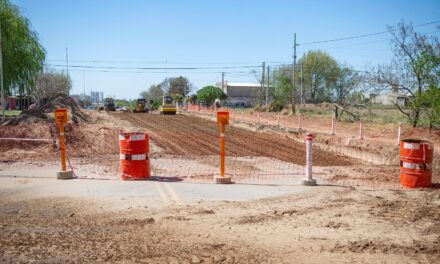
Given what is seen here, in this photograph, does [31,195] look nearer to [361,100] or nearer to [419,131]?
[419,131]

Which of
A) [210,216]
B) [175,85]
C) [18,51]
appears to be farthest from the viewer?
[175,85]

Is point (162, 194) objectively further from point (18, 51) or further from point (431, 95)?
point (18, 51)

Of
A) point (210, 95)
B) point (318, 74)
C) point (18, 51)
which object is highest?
point (318, 74)

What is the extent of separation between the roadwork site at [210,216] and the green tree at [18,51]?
20553 millimetres

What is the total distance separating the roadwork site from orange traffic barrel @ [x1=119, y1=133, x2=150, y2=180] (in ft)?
1.26

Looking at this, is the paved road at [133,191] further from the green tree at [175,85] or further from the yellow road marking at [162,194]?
the green tree at [175,85]

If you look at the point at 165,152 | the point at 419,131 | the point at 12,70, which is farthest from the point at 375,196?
the point at 12,70

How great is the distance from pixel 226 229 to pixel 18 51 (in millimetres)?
30127

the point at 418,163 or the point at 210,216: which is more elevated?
the point at 418,163

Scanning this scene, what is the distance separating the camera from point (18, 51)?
30.7 meters

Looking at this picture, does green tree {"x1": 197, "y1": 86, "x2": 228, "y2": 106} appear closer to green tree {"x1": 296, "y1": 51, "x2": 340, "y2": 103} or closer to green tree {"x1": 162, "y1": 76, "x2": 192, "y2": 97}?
green tree {"x1": 296, "y1": 51, "x2": 340, "y2": 103}

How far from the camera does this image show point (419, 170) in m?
9.20

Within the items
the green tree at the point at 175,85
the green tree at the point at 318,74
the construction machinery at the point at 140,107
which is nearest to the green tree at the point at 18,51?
the construction machinery at the point at 140,107

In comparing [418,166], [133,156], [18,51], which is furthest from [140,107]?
[418,166]
